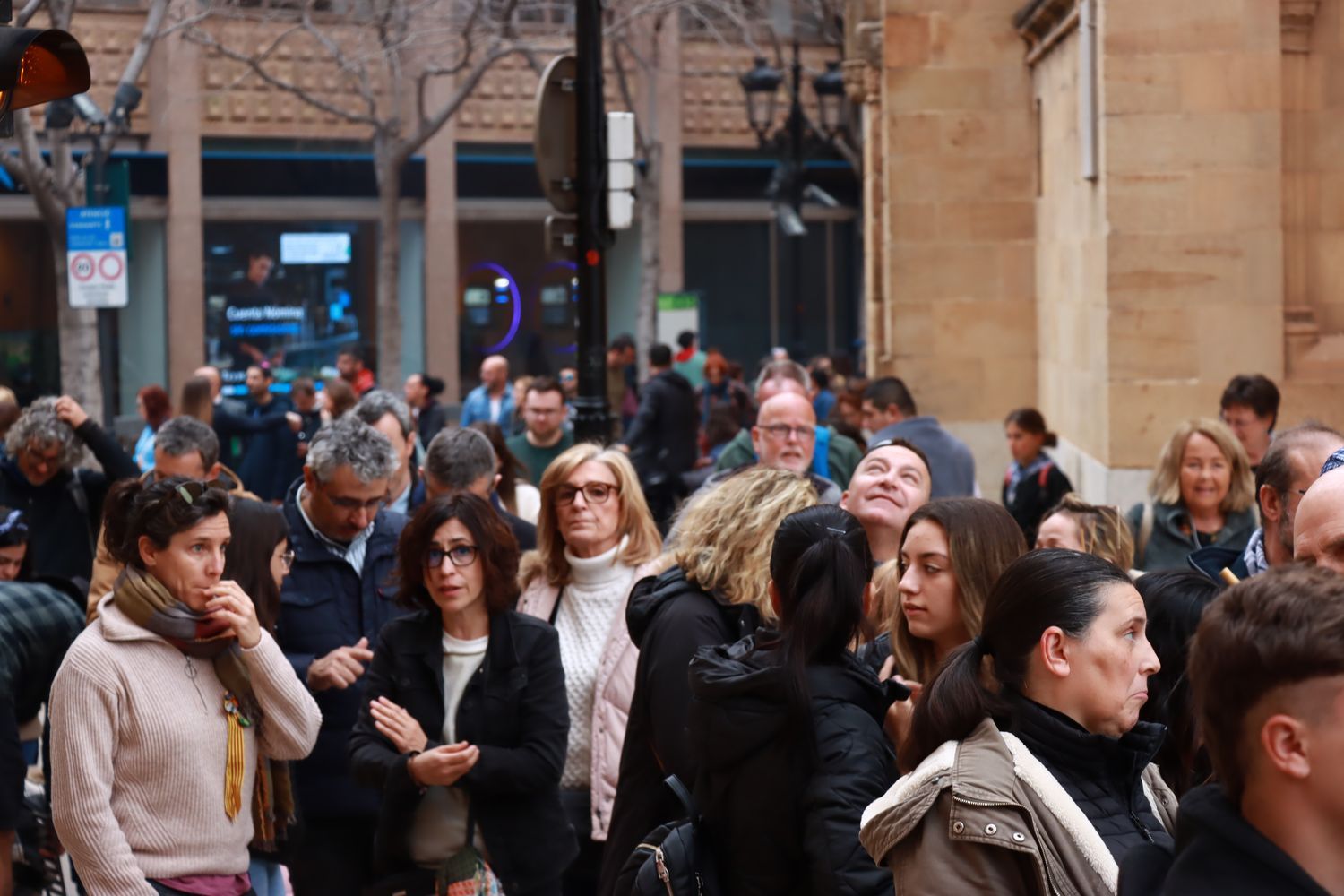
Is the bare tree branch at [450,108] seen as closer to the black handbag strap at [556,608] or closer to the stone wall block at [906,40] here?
the stone wall block at [906,40]

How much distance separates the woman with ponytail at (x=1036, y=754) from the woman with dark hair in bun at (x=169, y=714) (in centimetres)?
223

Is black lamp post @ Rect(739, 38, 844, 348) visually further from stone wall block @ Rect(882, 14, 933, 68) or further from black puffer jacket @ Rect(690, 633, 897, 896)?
black puffer jacket @ Rect(690, 633, 897, 896)

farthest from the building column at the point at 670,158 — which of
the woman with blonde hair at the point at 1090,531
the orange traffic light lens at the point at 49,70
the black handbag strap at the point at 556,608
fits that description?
the woman with blonde hair at the point at 1090,531

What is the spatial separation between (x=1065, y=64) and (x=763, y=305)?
22.8 m

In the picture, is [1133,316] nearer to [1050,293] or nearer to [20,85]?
[1050,293]

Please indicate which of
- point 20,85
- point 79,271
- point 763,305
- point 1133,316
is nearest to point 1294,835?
point 20,85

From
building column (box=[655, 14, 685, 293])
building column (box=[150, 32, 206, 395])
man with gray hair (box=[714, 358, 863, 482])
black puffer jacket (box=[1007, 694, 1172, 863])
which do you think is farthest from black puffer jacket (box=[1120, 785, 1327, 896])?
building column (box=[655, 14, 685, 293])

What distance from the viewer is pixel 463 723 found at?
5480 millimetres

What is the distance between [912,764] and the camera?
11.2ft

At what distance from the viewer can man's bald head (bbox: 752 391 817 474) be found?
27.2ft

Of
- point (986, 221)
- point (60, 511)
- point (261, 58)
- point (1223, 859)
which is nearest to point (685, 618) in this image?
point (1223, 859)

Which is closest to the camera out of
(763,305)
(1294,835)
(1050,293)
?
(1294,835)

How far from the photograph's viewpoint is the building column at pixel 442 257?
32.9 meters

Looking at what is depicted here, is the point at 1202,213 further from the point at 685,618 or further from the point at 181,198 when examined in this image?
the point at 181,198
